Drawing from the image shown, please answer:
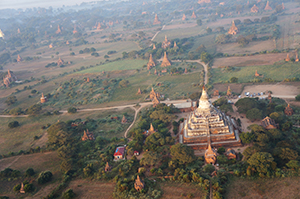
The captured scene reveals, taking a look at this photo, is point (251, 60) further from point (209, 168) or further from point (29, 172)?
point (29, 172)

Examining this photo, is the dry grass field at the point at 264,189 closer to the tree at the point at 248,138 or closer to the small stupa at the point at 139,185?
the tree at the point at 248,138

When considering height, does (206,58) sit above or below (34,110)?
above

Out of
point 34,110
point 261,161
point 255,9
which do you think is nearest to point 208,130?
point 261,161

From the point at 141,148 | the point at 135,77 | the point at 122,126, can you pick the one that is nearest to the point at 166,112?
the point at 122,126

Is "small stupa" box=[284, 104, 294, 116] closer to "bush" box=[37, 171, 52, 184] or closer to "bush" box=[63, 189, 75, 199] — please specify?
"bush" box=[63, 189, 75, 199]

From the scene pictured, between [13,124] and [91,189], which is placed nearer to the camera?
[91,189]
